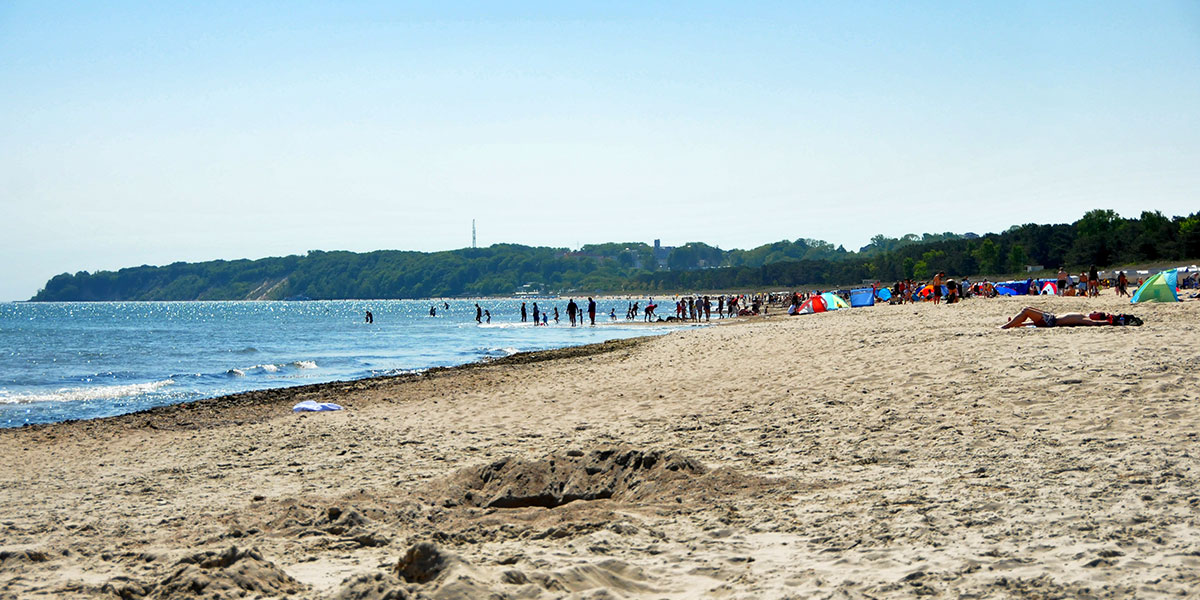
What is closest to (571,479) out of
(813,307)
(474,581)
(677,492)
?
(677,492)

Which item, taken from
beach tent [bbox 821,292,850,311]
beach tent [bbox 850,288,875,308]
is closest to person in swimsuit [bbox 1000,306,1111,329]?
beach tent [bbox 821,292,850,311]

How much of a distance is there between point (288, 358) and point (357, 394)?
18693mm

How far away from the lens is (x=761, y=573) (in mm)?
4539

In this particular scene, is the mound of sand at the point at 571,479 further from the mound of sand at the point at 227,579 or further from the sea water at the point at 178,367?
the sea water at the point at 178,367

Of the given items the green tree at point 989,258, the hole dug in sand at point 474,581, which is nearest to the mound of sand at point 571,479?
the hole dug in sand at point 474,581

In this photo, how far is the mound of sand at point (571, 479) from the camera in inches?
265

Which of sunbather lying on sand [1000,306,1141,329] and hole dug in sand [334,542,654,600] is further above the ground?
sunbather lying on sand [1000,306,1141,329]

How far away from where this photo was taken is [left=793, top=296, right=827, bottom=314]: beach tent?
4591cm

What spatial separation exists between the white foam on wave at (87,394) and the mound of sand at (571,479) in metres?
15.6

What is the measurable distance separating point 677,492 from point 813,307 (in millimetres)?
41055

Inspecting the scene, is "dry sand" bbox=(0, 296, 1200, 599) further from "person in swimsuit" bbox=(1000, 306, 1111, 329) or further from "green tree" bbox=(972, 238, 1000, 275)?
"green tree" bbox=(972, 238, 1000, 275)

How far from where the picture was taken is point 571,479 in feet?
23.1

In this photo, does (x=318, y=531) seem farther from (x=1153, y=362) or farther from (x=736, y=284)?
(x=736, y=284)

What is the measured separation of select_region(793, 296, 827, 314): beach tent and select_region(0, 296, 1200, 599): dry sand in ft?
110
